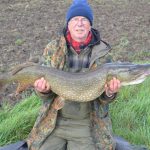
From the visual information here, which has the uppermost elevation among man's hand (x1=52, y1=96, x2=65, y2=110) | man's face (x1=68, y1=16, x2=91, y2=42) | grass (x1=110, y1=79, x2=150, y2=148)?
man's face (x1=68, y1=16, x2=91, y2=42)

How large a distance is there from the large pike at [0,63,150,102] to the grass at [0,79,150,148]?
969 millimetres

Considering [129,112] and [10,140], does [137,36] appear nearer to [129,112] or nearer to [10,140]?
[129,112]

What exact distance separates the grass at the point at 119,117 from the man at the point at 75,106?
46 cm

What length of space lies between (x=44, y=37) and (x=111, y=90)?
4.61 meters

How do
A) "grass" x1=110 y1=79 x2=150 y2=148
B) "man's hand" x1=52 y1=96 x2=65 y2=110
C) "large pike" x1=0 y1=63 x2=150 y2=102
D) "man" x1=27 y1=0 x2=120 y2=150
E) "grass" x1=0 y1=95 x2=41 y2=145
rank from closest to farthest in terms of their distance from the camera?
"large pike" x1=0 y1=63 x2=150 y2=102 < "man's hand" x1=52 y1=96 x2=65 y2=110 < "man" x1=27 y1=0 x2=120 y2=150 < "grass" x1=0 y1=95 x2=41 y2=145 < "grass" x1=110 y1=79 x2=150 y2=148

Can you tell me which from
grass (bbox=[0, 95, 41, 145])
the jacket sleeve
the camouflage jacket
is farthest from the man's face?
grass (bbox=[0, 95, 41, 145])

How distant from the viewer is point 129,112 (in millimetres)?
5957

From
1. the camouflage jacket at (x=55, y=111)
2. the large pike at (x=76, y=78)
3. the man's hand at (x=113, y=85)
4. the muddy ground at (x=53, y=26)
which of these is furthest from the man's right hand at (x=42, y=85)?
the muddy ground at (x=53, y=26)

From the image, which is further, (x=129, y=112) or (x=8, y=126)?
(x=129, y=112)

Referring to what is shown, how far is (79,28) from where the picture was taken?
4738mm

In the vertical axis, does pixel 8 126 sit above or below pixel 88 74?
below

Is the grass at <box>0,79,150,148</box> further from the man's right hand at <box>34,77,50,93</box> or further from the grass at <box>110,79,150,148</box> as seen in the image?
the man's right hand at <box>34,77,50,93</box>

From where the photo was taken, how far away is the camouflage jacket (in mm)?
4820

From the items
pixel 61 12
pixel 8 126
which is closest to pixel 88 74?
pixel 8 126
